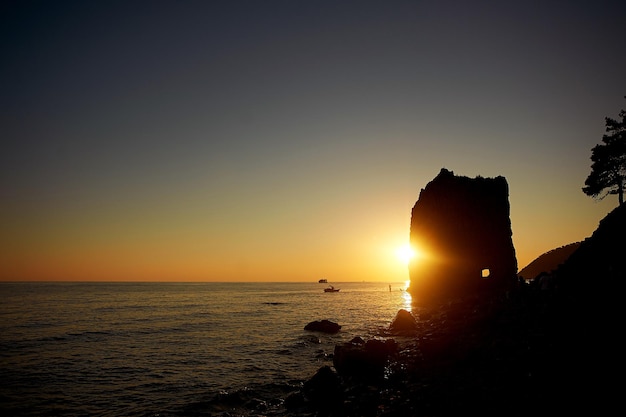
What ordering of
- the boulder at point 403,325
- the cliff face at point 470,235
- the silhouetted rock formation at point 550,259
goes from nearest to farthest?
the boulder at point 403,325 < the cliff face at point 470,235 < the silhouetted rock formation at point 550,259

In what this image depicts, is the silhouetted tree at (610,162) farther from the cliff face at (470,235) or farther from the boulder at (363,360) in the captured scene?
the boulder at (363,360)

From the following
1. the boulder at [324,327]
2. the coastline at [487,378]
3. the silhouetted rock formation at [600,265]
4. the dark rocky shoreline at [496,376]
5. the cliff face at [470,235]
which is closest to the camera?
the dark rocky shoreline at [496,376]

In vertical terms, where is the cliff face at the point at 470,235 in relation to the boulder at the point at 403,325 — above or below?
above

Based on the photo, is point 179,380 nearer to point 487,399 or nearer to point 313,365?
point 313,365

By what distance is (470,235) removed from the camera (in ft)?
160

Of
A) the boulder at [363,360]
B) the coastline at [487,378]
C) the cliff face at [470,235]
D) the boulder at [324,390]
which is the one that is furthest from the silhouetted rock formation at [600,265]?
the cliff face at [470,235]

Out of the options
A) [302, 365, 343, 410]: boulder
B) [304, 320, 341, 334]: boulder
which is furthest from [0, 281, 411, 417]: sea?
[302, 365, 343, 410]: boulder

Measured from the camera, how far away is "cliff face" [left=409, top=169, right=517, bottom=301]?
47188 millimetres

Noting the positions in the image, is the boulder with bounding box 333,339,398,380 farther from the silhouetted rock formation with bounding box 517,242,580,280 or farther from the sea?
the silhouetted rock formation with bounding box 517,242,580,280

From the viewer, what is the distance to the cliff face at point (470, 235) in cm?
4719

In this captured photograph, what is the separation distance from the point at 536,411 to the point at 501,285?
138ft

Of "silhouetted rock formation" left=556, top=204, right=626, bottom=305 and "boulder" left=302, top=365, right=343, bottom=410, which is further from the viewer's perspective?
"boulder" left=302, top=365, right=343, bottom=410

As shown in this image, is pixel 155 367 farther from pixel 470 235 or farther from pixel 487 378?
pixel 470 235

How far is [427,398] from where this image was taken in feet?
40.6
